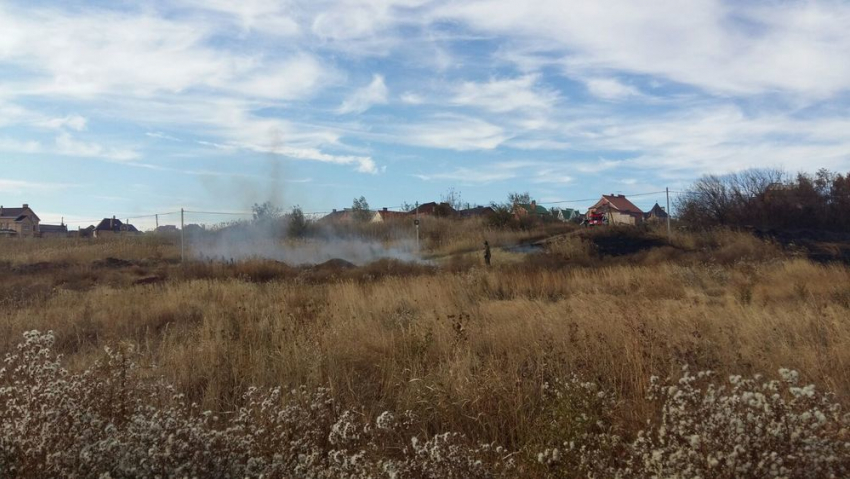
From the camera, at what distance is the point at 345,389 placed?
481 cm

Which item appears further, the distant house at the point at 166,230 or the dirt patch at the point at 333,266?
the distant house at the point at 166,230

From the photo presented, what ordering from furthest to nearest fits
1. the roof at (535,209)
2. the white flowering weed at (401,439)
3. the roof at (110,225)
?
the roof at (110,225) → the roof at (535,209) → the white flowering weed at (401,439)

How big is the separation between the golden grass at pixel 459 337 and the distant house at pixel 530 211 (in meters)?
23.1

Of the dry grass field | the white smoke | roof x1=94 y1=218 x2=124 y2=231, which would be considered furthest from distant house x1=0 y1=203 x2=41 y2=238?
the dry grass field

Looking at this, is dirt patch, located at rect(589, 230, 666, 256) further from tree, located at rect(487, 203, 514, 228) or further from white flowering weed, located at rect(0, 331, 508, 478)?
white flowering weed, located at rect(0, 331, 508, 478)

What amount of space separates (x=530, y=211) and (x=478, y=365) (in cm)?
3448

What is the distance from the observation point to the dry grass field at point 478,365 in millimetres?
2783

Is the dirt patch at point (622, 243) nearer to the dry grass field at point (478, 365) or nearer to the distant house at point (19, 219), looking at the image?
the dry grass field at point (478, 365)

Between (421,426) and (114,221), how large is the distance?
55.6 meters

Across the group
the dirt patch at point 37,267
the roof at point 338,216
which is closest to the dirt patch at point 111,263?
the dirt patch at point 37,267

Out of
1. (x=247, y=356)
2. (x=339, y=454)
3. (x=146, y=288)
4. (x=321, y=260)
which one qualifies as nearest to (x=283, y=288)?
(x=146, y=288)

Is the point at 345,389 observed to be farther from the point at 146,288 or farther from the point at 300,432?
the point at 146,288

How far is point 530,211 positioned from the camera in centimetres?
3884

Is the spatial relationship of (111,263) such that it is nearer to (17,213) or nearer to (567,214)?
(567,214)
